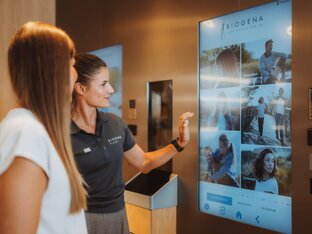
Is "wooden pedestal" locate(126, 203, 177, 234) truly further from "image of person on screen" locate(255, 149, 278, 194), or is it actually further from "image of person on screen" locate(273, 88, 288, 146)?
"image of person on screen" locate(273, 88, 288, 146)

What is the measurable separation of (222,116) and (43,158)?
6.77 ft

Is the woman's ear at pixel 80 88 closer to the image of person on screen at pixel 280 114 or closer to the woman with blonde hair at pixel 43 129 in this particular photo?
the woman with blonde hair at pixel 43 129

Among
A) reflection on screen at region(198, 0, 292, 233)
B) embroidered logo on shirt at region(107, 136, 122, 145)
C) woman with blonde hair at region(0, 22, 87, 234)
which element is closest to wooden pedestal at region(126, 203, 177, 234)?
reflection on screen at region(198, 0, 292, 233)

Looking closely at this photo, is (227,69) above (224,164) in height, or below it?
above

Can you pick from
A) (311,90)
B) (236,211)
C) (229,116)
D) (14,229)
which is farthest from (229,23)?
(14,229)

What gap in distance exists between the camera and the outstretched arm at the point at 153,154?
6.79 ft

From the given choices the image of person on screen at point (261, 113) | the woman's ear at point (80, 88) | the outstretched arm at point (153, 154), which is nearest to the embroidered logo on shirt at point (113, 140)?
the outstretched arm at point (153, 154)

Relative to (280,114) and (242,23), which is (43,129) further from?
(242,23)

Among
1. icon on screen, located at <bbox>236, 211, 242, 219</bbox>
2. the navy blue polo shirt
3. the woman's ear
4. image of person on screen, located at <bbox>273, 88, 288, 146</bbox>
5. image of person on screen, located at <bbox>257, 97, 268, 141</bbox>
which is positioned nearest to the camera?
the navy blue polo shirt

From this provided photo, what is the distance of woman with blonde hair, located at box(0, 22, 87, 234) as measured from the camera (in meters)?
0.86

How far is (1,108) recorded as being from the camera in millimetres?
2027

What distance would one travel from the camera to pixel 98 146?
5.91 ft

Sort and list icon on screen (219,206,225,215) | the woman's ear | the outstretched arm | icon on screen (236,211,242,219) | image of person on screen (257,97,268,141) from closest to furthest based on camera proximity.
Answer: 1. the woman's ear
2. the outstretched arm
3. image of person on screen (257,97,268,141)
4. icon on screen (236,211,242,219)
5. icon on screen (219,206,225,215)

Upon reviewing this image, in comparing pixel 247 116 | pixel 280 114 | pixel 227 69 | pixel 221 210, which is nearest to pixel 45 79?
pixel 280 114
